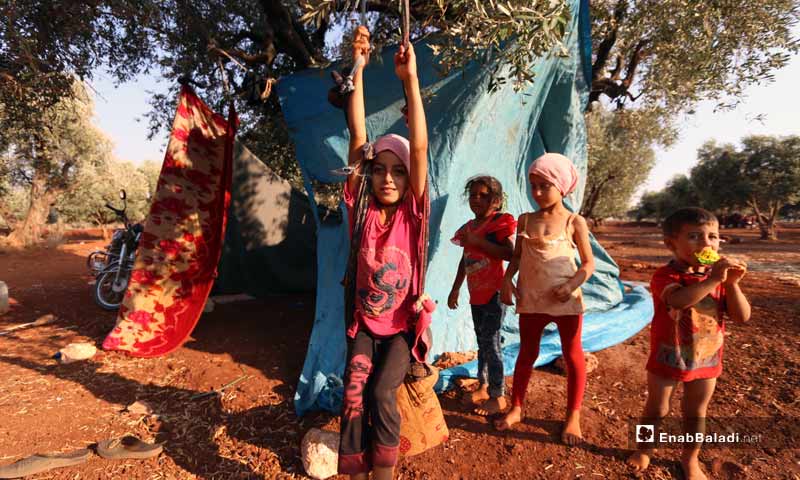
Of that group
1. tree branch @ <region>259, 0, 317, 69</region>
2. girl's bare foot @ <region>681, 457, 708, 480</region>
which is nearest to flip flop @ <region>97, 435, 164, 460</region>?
girl's bare foot @ <region>681, 457, 708, 480</region>

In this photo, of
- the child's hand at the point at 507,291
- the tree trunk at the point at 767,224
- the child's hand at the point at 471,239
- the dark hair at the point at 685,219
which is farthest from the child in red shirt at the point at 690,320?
the tree trunk at the point at 767,224

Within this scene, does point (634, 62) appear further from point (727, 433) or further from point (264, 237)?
point (264, 237)

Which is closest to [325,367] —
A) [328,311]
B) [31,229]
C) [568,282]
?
[328,311]

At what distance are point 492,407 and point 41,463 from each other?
3028 mm

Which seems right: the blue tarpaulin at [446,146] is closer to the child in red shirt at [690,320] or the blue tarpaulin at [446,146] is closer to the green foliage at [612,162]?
the child in red shirt at [690,320]

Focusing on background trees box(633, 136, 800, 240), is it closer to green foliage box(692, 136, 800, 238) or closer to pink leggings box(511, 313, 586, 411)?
Answer: green foliage box(692, 136, 800, 238)

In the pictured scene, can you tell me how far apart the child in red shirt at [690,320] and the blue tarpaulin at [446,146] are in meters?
1.59

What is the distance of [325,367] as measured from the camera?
321cm

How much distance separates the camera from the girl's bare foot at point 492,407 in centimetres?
281

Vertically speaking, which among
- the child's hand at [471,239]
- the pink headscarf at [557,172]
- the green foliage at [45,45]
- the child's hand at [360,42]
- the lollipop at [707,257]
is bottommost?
the lollipop at [707,257]

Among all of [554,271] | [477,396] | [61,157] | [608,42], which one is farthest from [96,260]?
[61,157]

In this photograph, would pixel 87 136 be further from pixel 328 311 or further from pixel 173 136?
pixel 328 311

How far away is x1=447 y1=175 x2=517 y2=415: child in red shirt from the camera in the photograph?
2.76 metres

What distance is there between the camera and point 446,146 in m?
3.75
